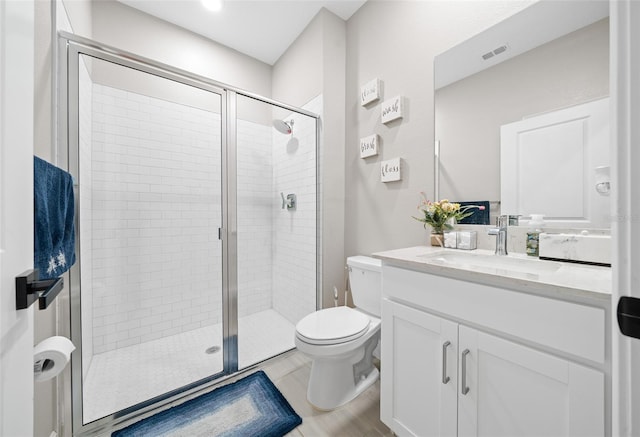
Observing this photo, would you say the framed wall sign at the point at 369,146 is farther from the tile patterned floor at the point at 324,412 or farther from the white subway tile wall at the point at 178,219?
the tile patterned floor at the point at 324,412

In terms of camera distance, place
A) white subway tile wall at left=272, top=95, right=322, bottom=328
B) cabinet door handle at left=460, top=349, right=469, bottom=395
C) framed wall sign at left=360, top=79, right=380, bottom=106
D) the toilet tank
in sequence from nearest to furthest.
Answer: cabinet door handle at left=460, top=349, right=469, bottom=395 < the toilet tank < framed wall sign at left=360, top=79, right=380, bottom=106 < white subway tile wall at left=272, top=95, right=322, bottom=328

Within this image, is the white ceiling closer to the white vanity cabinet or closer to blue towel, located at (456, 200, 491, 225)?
blue towel, located at (456, 200, 491, 225)

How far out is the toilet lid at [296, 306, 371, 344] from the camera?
131 centimetres

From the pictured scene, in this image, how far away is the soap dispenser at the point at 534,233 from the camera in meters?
1.12

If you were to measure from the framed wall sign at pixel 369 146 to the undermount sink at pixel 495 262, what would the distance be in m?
0.88

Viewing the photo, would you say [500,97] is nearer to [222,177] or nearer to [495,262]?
[495,262]

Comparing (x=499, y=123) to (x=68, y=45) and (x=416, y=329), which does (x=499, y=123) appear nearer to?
(x=416, y=329)

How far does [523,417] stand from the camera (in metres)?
0.77

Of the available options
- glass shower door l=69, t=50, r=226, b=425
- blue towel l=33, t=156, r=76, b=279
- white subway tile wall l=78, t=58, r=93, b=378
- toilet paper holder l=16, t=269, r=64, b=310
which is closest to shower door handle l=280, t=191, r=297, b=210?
glass shower door l=69, t=50, r=226, b=425

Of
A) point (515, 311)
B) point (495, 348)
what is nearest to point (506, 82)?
point (515, 311)

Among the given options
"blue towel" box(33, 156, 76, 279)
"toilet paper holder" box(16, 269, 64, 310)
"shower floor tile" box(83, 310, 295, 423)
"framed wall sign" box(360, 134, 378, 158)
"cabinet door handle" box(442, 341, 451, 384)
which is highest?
"framed wall sign" box(360, 134, 378, 158)

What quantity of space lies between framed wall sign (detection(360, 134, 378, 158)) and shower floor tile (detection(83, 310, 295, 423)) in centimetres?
153

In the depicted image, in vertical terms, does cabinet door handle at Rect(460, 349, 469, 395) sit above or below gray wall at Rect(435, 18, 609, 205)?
below

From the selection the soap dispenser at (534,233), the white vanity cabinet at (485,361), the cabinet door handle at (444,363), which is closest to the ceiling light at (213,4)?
the white vanity cabinet at (485,361)
